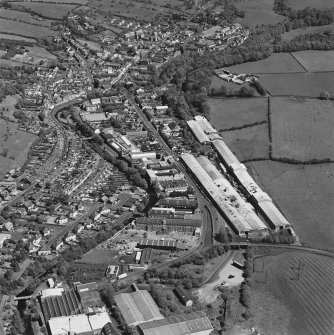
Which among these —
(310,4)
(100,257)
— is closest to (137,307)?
(100,257)

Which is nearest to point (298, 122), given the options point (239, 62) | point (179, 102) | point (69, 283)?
point (179, 102)

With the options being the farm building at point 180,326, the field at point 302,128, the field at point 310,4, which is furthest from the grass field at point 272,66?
the farm building at point 180,326

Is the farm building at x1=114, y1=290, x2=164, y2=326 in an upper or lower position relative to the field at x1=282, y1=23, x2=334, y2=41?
upper

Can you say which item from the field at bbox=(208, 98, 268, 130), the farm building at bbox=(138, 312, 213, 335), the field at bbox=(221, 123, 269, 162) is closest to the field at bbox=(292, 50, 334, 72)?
the field at bbox=(208, 98, 268, 130)

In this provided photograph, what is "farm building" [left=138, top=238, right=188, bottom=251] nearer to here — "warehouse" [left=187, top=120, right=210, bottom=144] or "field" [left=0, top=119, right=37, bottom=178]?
"field" [left=0, top=119, right=37, bottom=178]

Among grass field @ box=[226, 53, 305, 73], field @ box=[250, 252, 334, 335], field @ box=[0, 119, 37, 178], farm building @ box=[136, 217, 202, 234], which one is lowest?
field @ box=[0, 119, 37, 178]

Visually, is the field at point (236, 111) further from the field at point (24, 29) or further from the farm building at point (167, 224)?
the field at point (24, 29)
